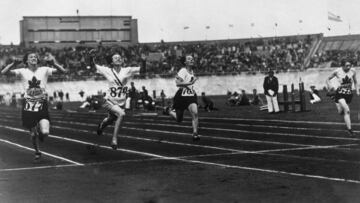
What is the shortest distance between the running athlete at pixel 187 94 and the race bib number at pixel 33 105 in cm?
447

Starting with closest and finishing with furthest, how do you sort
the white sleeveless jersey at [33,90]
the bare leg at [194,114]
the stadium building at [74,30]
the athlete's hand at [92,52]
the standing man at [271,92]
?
the white sleeveless jersey at [33,90] → the athlete's hand at [92,52] → the bare leg at [194,114] → the standing man at [271,92] → the stadium building at [74,30]

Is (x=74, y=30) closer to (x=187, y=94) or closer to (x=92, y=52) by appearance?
(x=187, y=94)

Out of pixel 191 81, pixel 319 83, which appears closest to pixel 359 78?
pixel 319 83

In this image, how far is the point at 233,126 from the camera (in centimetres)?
2044

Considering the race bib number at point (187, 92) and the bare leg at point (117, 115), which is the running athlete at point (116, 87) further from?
the race bib number at point (187, 92)

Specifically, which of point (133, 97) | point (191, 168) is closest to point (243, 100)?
point (133, 97)

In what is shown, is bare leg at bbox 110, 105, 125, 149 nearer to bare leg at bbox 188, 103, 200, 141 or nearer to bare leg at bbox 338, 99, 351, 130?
bare leg at bbox 188, 103, 200, 141

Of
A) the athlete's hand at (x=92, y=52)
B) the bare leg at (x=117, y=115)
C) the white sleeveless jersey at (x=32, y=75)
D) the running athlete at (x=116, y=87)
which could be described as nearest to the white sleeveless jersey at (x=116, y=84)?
the running athlete at (x=116, y=87)

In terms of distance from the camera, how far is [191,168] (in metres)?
10.2

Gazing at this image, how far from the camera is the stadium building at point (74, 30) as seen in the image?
6781cm

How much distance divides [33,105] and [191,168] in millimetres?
3490

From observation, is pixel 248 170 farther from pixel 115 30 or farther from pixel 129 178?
pixel 115 30

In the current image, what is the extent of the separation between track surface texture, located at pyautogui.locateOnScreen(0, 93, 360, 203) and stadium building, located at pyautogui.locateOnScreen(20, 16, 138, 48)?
52248 millimetres

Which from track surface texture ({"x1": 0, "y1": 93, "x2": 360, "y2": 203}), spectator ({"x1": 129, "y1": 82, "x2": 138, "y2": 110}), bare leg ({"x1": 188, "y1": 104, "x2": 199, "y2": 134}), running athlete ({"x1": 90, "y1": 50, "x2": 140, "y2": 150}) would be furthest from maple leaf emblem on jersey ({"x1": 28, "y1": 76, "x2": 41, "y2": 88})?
spectator ({"x1": 129, "y1": 82, "x2": 138, "y2": 110})
